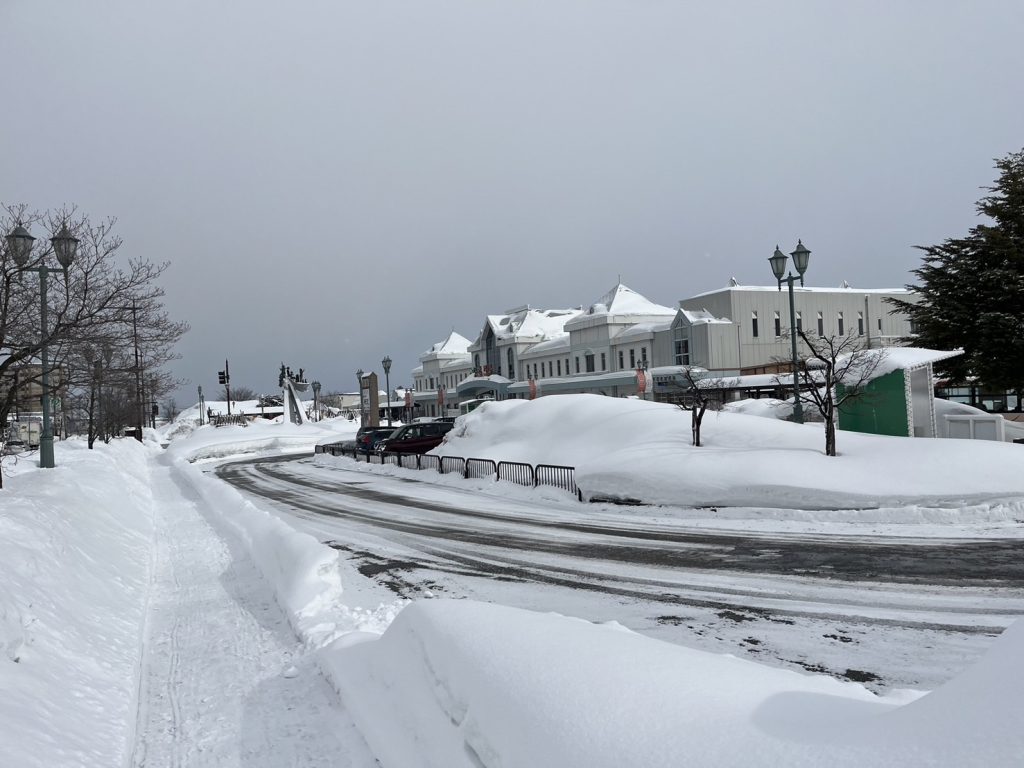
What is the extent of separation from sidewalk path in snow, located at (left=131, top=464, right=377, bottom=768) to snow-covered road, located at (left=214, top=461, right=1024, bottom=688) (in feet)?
7.42

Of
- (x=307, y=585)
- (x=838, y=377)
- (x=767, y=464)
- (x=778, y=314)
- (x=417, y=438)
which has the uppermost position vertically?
(x=778, y=314)

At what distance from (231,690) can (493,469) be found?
1672 cm

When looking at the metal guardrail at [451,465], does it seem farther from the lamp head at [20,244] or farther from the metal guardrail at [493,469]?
the lamp head at [20,244]

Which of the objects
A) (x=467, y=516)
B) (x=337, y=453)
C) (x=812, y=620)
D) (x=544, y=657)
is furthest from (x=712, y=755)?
(x=337, y=453)

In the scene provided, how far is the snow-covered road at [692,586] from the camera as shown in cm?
650

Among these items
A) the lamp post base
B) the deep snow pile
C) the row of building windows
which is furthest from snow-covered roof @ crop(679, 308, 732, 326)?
the lamp post base

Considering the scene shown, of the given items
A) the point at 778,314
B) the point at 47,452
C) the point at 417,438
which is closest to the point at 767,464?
the point at 47,452

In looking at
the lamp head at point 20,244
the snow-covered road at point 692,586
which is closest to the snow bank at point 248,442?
the lamp head at point 20,244

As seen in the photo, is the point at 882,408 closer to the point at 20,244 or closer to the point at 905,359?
the point at 905,359

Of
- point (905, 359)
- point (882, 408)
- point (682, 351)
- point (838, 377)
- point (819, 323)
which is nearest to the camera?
point (838, 377)

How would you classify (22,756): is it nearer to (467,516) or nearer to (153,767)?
(153,767)

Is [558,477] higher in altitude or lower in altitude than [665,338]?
lower

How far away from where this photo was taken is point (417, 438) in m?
33.3

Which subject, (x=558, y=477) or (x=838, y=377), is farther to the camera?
(x=558, y=477)
